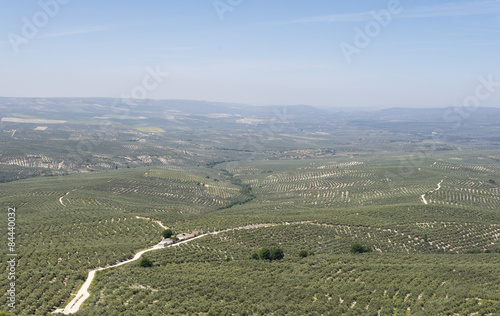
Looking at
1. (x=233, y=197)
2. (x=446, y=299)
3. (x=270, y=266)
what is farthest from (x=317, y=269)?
(x=233, y=197)

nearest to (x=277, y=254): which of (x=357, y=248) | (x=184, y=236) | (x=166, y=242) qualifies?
(x=357, y=248)

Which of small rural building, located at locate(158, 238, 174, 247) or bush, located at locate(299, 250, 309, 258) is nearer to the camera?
bush, located at locate(299, 250, 309, 258)

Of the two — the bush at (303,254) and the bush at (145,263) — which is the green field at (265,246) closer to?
the bush at (145,263)

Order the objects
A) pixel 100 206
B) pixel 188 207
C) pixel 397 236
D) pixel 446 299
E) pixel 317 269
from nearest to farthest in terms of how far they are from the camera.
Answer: pixel 446 299, pixel 317 269, pixel 397 236, pixel 100 206, pixel 188 207

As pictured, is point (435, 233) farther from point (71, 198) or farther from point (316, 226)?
point (71, 198)

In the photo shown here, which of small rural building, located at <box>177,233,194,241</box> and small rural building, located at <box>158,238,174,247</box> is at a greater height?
small rural building, located at <box>158,238,174,247</box>

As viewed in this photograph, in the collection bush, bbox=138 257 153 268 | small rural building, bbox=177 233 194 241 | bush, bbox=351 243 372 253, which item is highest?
bush, bbox=138 257 153 268

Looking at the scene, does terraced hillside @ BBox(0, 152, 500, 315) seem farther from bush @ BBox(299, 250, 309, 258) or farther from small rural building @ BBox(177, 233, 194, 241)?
small rural building @ BBox(177, 233, 194, 241)

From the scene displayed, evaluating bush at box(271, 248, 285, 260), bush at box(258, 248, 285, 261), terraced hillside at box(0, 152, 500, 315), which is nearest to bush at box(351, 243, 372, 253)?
terraced hillside at box(0, 152, 500, 315)

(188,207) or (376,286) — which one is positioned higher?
(376,286)

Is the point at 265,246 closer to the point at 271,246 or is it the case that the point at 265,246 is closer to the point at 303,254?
the point at 271,246

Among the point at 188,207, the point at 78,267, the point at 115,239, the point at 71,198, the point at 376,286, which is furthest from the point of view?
the point at 188,207
